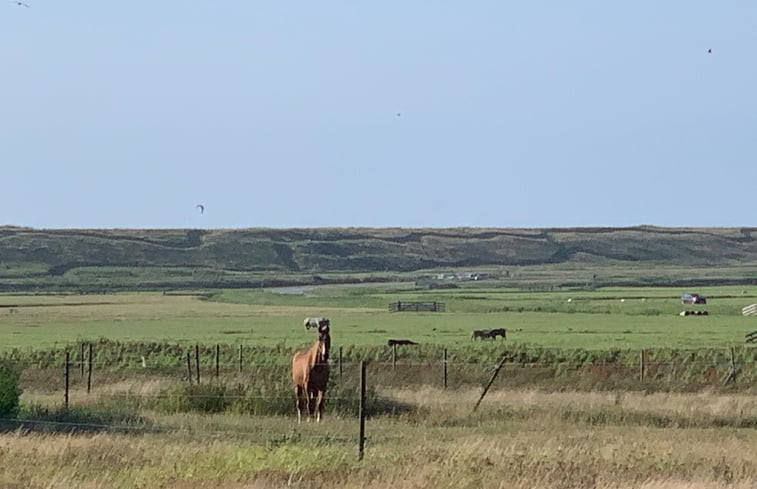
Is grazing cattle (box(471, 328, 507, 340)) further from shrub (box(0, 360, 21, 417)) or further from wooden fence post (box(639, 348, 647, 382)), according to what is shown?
shrub (box(0, 360, 21, 417))

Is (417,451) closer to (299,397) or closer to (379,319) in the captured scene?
(299,397)

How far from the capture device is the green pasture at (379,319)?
181ft

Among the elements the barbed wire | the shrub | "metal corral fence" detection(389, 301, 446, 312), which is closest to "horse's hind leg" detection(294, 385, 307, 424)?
the barbed wire

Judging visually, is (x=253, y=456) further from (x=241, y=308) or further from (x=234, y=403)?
(x=241, y=308)

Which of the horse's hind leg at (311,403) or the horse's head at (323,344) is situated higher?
the horse's head at (323,344)

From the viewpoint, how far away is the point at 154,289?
441 ft

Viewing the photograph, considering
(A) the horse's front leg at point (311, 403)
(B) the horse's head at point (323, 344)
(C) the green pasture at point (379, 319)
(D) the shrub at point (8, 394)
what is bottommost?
(C) the green pasture at point (379, 319)

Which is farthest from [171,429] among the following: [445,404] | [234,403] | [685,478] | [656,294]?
[656,294]

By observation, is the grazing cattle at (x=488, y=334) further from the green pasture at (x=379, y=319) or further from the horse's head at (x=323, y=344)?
the horse's head at (x=323, y=344)

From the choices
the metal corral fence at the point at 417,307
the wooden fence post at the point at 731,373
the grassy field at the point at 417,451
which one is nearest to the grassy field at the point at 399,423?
the grassy field at the point at 417,451

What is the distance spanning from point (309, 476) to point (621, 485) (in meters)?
3.43

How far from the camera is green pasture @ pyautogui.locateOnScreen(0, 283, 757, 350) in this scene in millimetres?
55312

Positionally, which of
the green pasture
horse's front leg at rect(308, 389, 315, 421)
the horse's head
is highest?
the horse's head

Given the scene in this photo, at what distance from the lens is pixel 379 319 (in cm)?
7375
